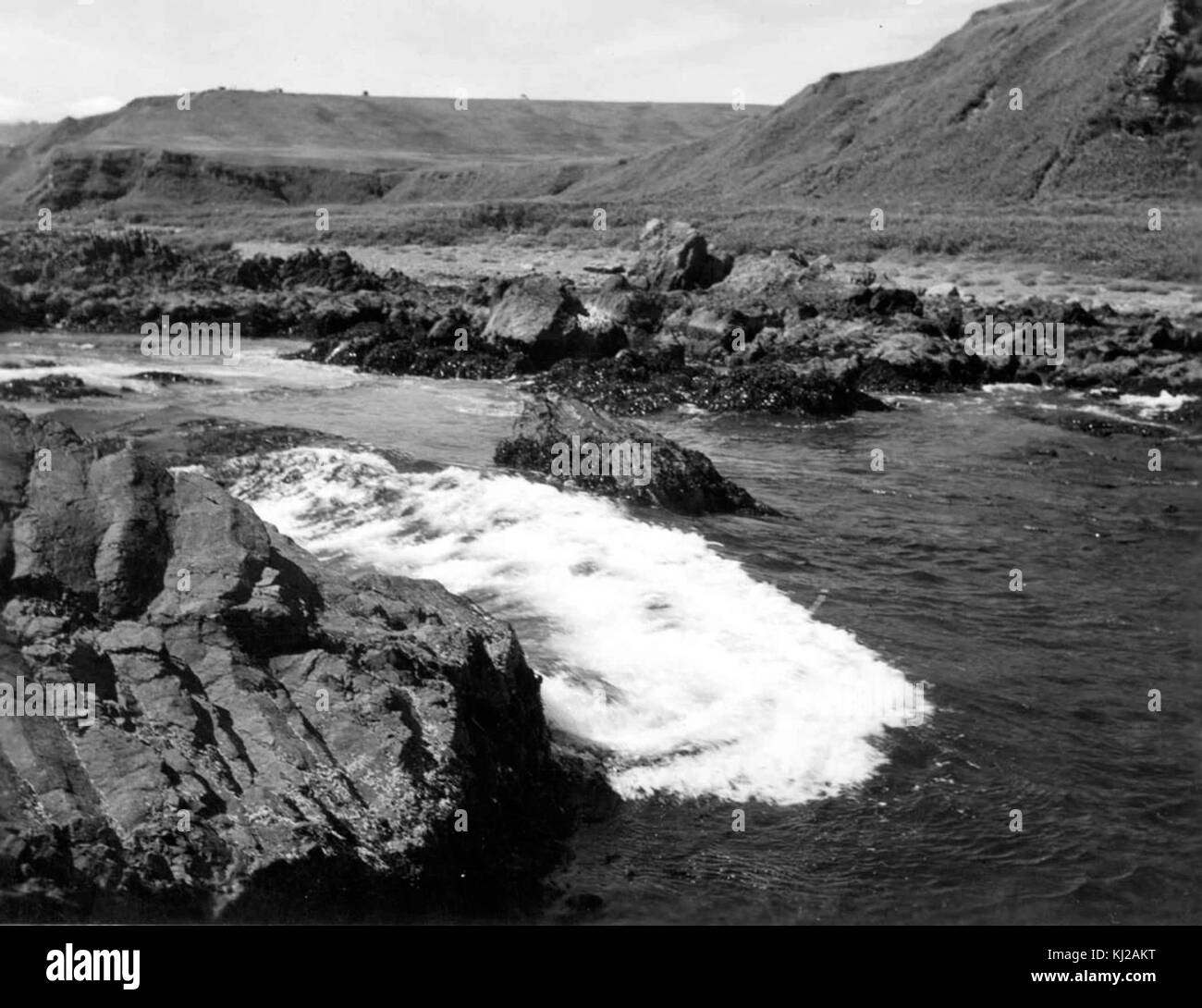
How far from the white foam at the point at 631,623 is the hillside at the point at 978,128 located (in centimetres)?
4743

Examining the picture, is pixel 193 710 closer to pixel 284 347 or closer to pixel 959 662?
pixel 959 662

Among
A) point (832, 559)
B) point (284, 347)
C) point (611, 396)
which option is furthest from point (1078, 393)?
point (284, 347)

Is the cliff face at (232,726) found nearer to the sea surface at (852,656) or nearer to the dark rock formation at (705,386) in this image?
the sea surface at (852,656)

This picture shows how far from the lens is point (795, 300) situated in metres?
37.6

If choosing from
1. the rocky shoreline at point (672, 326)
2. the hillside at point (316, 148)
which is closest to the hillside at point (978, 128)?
the hillside at point (316, 148)

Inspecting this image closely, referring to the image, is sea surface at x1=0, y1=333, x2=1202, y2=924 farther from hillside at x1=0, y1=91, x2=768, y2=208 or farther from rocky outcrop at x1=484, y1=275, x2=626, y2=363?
hillside at x1=0, y1=91, x2=768, y2=208

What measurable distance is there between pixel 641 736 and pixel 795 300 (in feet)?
95.9
